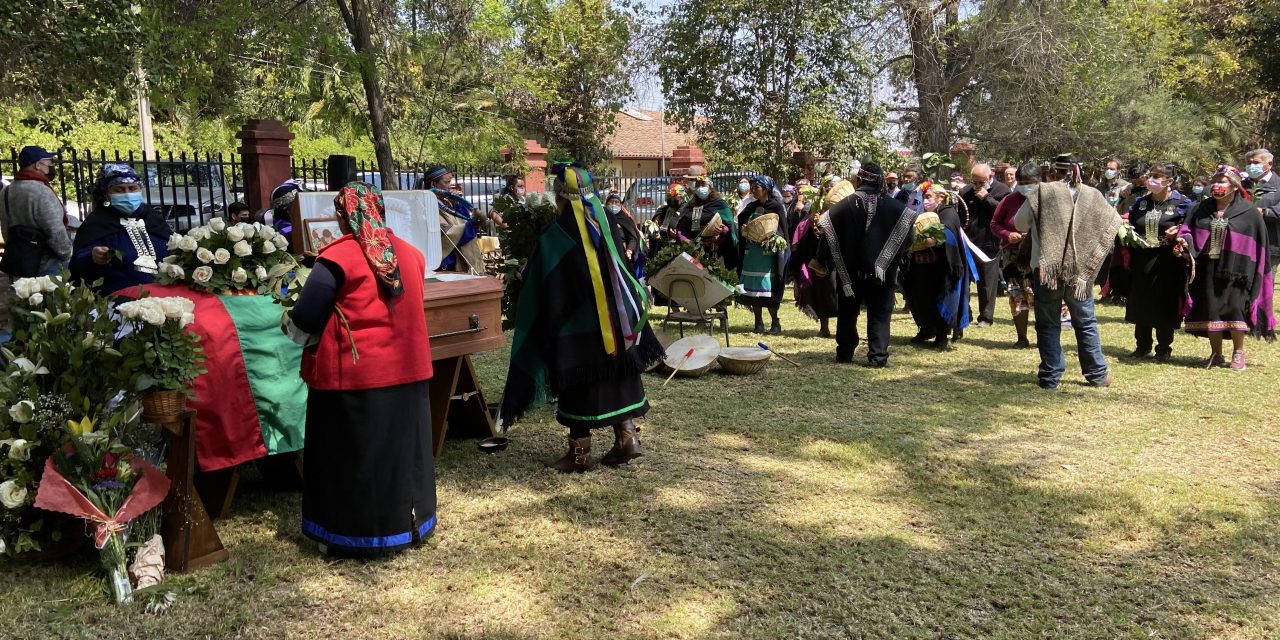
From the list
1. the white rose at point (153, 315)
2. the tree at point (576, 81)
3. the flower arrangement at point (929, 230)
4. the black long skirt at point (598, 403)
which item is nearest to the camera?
the white rose at point (153, 315)

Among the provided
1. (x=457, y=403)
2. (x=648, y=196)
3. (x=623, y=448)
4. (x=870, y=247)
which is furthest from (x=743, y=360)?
(x=648, y=196)

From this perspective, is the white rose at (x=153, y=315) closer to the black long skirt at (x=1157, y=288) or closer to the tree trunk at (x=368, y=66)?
the tree trunk at (x=368, y=66)

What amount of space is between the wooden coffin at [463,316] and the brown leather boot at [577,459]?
2.42 ft

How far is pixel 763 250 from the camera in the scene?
33.2ft

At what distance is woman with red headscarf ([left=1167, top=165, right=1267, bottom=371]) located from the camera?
7.96 meters

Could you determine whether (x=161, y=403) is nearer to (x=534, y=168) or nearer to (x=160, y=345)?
(x=160, y=345)

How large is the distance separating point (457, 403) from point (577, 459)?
1.02 metres

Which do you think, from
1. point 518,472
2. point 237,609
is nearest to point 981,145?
point 518,472

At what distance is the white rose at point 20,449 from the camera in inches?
144

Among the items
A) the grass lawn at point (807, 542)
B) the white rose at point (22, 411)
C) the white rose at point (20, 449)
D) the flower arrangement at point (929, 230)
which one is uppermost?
the flower arrangement at point (929, 230)

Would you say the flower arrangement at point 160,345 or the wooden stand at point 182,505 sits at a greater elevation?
the flower arrangement at point 160,345

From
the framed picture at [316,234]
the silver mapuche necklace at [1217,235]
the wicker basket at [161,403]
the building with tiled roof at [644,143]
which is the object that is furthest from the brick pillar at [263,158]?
the building with tiled roof at [644,143]

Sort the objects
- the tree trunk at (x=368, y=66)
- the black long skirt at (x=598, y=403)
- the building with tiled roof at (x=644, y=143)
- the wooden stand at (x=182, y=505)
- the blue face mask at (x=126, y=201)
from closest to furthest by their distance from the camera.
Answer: the wooden stand at (x=182, y=505) → the black long skirt at (x=598, y=403) → the blue face mask at (x=126, y=201) → the tree trunk at (x=368, y=66) → the building with tiled roof at (x=644, y=143)

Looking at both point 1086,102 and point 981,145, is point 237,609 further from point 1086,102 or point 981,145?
point 1086,102
